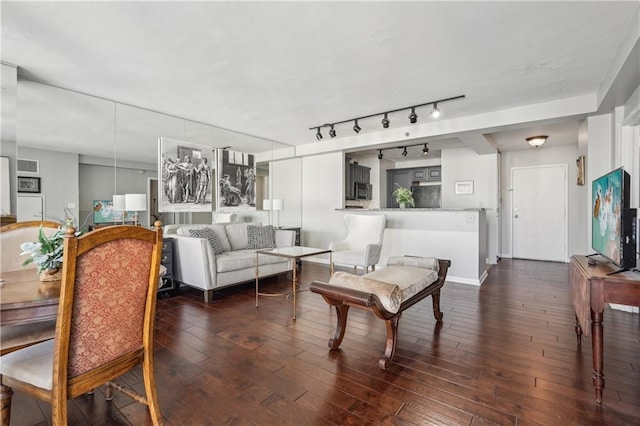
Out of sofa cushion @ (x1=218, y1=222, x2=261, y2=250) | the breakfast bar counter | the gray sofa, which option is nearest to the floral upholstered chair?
the gray sofa

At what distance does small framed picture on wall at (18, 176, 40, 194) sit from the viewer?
3098mm

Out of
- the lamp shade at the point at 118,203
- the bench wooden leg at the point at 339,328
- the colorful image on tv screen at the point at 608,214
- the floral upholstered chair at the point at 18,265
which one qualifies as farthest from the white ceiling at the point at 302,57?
the bench wooden leg at the point at 339,328

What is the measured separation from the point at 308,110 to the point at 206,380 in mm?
3418

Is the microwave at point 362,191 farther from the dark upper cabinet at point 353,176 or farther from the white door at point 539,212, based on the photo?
the white door at point 539,212

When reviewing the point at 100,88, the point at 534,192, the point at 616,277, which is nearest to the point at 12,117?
the point at 100,88

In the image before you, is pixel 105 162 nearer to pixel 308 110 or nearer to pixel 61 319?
pixel 308 110

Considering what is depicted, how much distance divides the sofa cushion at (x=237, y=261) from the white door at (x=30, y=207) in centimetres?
190

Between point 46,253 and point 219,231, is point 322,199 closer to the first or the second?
point 219,231

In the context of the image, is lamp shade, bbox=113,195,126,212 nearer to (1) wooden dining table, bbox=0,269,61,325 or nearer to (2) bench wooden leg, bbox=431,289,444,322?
Result: (1) wooden dining table, bbox=0,269,61,325

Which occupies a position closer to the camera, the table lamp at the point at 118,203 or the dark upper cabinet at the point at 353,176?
the table lamp at the point at 118,203

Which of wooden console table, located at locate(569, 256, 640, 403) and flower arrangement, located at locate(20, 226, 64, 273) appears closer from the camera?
flower arrangement, located at locate(20, 226, 64, 273)

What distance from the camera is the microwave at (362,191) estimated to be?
272 inches

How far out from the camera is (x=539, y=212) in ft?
21.0

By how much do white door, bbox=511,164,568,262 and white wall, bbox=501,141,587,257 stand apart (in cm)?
9
